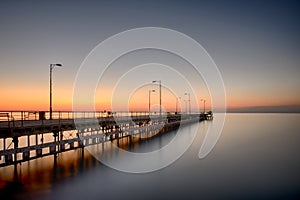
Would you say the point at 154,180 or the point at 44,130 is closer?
the point at 154,180

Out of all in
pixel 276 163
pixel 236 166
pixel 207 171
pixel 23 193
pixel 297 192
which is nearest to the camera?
pixel 23 193

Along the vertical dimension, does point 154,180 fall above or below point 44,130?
below

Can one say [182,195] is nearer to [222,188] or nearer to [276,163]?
[222,188]

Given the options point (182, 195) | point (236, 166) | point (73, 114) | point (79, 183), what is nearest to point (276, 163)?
point (236, 166)

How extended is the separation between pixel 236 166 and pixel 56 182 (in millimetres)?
15647

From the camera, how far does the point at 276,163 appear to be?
2845 centimetres

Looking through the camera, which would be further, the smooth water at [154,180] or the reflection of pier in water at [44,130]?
the reflection of pier in water at [44,130]

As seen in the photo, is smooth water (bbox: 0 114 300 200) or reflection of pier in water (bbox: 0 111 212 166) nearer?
smooth water (bbox: 0 114 300 200)

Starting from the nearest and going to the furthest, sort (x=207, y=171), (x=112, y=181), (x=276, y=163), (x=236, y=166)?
(x=112, y=181)
(x=207, y=171)
(x=236, y=166)
(x=276, y=163)

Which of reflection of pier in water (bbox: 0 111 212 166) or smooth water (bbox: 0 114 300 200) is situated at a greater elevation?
reflection of pier in water (bbox: 0 111 212 166)

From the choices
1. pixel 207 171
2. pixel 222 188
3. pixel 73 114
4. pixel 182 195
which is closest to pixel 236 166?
pixel 207 171

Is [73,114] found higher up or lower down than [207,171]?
higher up

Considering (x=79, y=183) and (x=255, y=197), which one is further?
(x=79, y=183)

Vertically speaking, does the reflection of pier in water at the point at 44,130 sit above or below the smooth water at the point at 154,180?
above
